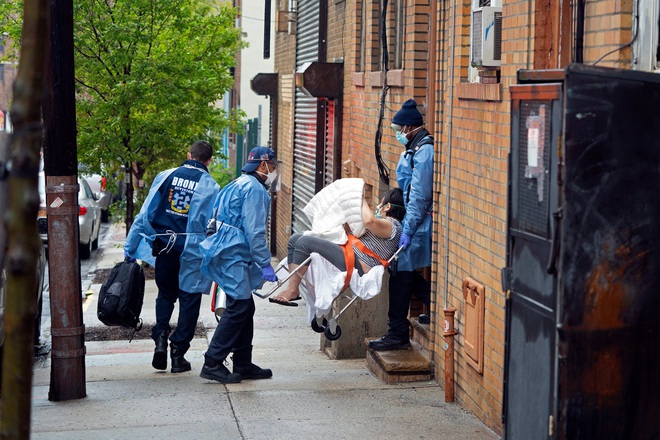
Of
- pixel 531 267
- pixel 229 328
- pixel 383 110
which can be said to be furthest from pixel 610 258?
pixel 383 110

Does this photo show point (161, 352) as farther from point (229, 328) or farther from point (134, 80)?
point (134, 80)

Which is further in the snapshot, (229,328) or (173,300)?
(173,300)

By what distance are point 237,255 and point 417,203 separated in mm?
1429

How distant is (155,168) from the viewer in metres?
17.2

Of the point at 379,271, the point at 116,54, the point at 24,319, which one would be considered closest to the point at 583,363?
the point at 24,319

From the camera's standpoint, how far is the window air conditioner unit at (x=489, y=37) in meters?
6.55

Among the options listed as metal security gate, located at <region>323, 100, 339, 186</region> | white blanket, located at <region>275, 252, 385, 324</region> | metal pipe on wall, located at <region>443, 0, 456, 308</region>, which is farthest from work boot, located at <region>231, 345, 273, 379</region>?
metal security gate, located at <region>323, 100, 339, 186</region>

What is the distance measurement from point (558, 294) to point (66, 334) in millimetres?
4416

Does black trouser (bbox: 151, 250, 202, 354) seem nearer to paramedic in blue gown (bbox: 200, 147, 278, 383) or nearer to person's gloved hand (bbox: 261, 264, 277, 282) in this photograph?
paramedic in blue gown (bbox: 200, 147, 278, 383)

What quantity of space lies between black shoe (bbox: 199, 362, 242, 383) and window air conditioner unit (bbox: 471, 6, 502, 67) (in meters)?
3.18

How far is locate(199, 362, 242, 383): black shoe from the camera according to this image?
8.19 metres

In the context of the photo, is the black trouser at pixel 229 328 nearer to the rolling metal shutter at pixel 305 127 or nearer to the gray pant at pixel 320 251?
the gray pant at pixel 320 251

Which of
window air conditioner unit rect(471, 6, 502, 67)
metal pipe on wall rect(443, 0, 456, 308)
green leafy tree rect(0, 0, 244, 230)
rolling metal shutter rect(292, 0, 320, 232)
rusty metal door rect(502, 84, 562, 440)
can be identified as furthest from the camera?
rolling metal shutter rect(292, 0, 320, 232)

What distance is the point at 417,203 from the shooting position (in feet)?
26.4
